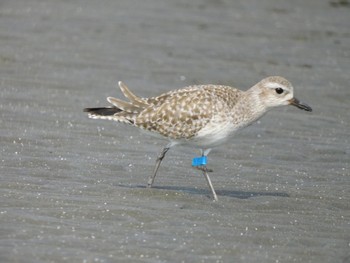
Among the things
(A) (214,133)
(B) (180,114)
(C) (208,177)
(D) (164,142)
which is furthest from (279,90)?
(D) (164,142)

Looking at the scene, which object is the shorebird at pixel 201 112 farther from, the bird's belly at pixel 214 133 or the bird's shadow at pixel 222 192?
the bird's shadow at pixel 222 192

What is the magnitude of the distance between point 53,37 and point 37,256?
9.95 metres

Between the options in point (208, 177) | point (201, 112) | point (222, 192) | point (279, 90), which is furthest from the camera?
point (279, 90)

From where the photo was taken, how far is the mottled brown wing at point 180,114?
34.7 ft

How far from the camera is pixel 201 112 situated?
10570 mm

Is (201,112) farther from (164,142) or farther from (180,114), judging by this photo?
(164,142)

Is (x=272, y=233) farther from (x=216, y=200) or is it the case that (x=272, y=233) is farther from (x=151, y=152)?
(x=151, y=152)

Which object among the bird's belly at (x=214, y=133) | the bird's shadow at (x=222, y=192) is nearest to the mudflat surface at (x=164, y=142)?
the bird's shadow at (x=222, y=192)

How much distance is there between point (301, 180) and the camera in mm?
11562

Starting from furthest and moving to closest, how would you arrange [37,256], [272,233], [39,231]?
[272,233], [39,231], [37,256]

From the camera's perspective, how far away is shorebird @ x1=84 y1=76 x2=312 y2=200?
34.7ft

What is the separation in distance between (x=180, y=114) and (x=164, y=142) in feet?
8.11

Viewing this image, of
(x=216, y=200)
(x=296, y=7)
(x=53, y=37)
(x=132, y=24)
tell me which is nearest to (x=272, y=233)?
(x=216, y=200)

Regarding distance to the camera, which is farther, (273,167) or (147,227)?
(273,167)
